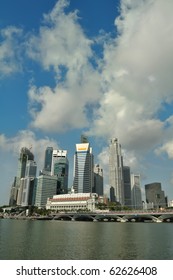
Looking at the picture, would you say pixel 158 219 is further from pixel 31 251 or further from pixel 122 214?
pixel 31 251

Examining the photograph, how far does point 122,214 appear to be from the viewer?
170 meters

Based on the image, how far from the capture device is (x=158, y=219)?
157 m

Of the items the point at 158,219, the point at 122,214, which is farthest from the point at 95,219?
the point at 158,219

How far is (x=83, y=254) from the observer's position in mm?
36938
